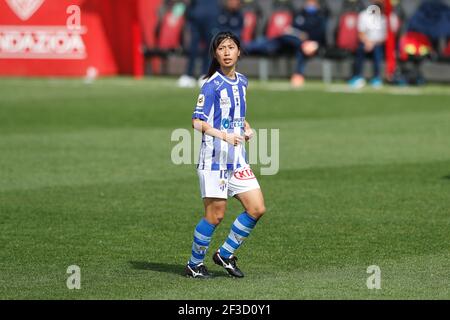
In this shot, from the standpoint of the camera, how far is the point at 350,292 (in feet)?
28.9

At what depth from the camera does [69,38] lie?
32.1 meters

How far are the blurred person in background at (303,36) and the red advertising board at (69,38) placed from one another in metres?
4.31

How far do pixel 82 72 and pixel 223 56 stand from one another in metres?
24.3

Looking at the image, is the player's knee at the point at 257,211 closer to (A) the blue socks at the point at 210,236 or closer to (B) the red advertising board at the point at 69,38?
(A) the blue socks at the point at 210,236

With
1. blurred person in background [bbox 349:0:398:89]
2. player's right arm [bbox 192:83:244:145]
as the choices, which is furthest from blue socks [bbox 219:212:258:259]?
blurred person in background [bbox 349:0:398:89]

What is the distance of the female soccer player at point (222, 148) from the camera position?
370 inches

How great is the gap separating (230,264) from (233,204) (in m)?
4.39

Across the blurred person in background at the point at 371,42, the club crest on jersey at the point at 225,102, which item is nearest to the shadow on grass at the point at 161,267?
the club crest on jersey at the point at 225,102

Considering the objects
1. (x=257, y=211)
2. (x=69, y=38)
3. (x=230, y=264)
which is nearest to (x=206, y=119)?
(x=257, y=211)

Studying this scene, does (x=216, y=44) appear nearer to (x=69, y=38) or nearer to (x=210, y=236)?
(x=210, y=236)

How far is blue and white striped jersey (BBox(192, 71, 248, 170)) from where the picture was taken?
9.42 meters

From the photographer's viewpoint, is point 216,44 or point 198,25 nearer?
point 216,44

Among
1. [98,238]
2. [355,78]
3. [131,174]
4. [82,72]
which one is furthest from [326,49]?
[98,238]
